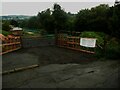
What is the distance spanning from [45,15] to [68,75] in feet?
77.5

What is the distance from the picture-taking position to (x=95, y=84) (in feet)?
21.1

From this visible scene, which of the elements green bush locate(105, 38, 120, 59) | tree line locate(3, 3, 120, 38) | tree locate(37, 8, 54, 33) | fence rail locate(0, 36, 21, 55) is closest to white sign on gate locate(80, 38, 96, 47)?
green bush locate(105, 38, 120, 59)

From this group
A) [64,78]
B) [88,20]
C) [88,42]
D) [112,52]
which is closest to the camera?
[64,78]

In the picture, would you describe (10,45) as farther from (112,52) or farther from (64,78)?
(64,78)

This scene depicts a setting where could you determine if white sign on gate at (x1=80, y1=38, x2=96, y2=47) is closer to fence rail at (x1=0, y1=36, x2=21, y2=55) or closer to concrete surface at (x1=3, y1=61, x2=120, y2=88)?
concrete surface at (x1=3, y1=61, x2=120, y2=88)

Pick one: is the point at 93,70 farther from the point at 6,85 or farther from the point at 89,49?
the point at 89,49

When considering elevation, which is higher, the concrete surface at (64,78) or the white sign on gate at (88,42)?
the white sign on gate at (88,42)

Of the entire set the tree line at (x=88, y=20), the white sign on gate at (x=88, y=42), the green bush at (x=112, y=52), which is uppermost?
the tree line at (x=88, y=20)

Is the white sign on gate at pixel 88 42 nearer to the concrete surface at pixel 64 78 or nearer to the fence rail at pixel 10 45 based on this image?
the concrete surface at pixel 64 78

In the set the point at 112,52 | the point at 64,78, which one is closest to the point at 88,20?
the point at 112,52

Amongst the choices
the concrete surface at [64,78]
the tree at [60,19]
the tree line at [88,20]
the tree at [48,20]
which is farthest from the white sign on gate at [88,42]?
the tree at [48,20]

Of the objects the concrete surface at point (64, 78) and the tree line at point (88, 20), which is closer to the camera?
the concrete surface at point (64, 78)

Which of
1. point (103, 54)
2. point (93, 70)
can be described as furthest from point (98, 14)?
point (93, 70)

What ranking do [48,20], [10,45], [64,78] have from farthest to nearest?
1. [48,20]
2. [10,45]
3. [64,78]
